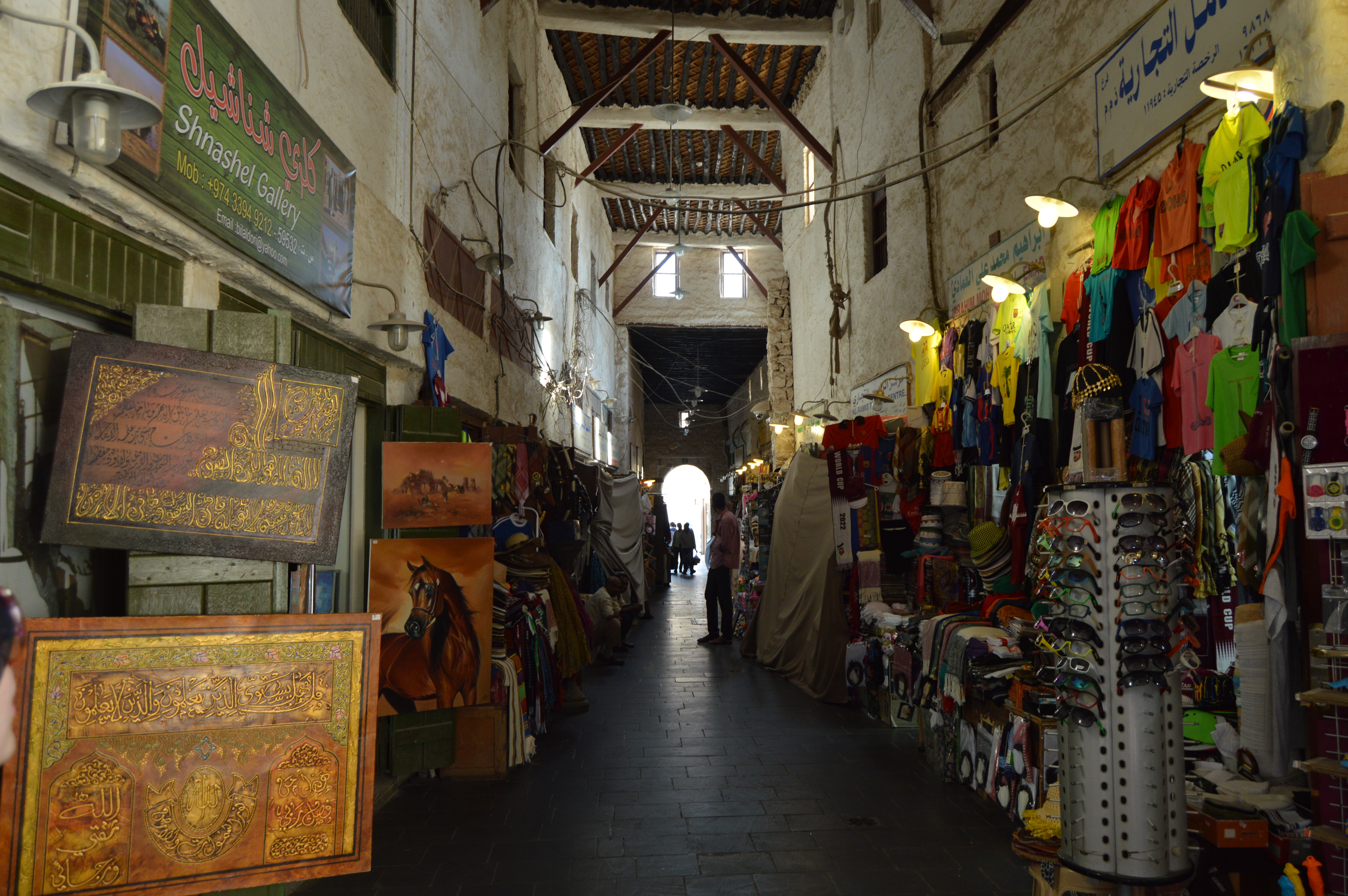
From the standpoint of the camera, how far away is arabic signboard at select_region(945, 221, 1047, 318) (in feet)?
18.2

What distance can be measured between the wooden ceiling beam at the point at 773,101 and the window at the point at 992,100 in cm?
465

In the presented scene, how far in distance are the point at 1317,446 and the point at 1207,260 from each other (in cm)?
130

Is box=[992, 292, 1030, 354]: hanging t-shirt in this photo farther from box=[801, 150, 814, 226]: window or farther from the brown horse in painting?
box=[801, 150, 814, 226]: window

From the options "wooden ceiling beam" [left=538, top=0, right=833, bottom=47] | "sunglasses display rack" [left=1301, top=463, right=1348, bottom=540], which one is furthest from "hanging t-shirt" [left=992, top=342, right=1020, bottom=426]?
"wooden ceiling beam" [left=538, top=0, right=833, bottom=47]

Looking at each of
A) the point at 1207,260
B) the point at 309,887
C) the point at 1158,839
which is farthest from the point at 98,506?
the point at 1207,260

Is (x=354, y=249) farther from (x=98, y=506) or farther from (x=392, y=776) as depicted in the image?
(x=392, y=776)

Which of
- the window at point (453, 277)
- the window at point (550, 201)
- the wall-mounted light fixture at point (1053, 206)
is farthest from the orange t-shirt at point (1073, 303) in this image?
the window at point (550, 201)

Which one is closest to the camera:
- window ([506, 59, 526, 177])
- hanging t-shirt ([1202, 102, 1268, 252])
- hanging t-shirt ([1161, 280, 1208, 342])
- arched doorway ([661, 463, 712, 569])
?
hanging t-shirt ([1202, 102, 1268, 252])

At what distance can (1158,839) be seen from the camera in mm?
2270

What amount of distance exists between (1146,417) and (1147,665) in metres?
2.24

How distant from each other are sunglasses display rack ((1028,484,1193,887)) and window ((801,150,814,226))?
10659 millimetres

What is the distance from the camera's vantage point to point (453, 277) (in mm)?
6516

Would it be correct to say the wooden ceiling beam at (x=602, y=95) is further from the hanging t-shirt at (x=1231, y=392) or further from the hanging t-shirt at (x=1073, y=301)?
the hanging t-shirt at (x=1231, y=392)

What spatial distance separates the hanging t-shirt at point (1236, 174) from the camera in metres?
3.31
